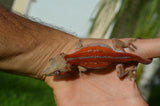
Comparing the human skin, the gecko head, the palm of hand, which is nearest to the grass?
the human skin

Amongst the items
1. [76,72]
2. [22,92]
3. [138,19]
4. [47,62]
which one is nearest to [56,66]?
[47,62]

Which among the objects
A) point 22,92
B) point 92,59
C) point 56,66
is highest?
point 92,59

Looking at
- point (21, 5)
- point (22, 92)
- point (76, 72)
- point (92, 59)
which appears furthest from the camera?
point (21, 5)

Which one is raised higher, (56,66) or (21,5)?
(56,66)

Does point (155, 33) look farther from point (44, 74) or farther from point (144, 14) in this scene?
point (44, 74)

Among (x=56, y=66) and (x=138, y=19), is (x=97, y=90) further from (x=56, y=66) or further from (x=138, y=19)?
(x=138, y=19)

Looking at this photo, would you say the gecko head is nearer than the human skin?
No

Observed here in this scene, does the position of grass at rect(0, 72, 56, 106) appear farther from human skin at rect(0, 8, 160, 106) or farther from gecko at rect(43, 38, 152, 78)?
gecko at rect(43, 38, 152, 78)

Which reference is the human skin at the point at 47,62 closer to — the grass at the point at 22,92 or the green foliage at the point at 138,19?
the green foliage at the point at 138,19

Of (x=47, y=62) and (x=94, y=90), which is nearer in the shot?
(x=94, y=90)
